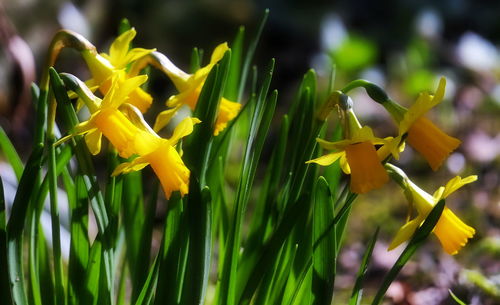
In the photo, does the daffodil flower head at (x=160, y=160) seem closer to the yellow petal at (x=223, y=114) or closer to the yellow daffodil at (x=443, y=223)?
the yellow petal at (x=223, y=114)

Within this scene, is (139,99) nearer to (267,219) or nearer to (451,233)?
(267,219)

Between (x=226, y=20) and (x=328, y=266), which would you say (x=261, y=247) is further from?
(x=226, y=20)

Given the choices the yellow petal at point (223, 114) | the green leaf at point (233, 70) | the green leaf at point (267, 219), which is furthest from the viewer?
the green leaf at point (233, 70)

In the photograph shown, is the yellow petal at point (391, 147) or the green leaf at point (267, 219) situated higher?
the yellow petal at point (391, 147)

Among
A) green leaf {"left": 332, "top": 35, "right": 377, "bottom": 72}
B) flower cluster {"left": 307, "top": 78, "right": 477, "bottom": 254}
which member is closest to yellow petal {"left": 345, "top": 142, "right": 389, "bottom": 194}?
flower cluster {"left": 307, "top": 78, "right": 477, "bottom": 254}

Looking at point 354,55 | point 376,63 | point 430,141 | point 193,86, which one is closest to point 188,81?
point 193,86

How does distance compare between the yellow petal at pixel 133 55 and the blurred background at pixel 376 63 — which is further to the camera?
the blurred background at pixel 376 63

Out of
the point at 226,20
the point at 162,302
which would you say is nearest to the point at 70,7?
the point at 226,20

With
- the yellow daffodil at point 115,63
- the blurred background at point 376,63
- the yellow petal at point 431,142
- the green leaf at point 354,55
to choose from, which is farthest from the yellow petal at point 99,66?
the green leaf at point 354,55

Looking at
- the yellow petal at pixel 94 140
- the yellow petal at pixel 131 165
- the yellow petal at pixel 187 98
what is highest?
the yellow petal at pixel 94 140
